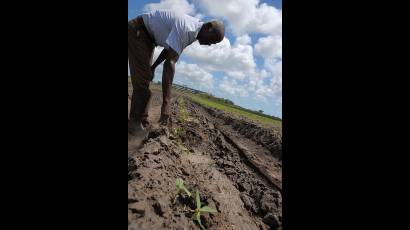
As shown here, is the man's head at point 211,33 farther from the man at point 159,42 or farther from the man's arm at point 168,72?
the man's arm at point 168,72

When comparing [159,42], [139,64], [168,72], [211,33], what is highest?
[211,33]

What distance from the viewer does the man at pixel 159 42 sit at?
10.5 feet

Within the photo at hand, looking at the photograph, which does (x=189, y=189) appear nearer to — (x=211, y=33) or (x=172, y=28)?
(x=172, y=28)

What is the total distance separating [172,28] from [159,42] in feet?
1.11

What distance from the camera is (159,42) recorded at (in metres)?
3.43

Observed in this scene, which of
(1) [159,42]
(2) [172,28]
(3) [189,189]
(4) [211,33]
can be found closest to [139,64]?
(1) [159,42]

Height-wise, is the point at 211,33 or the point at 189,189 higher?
the point at 211,33

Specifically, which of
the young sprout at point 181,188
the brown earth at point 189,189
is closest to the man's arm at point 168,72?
the brown earth at point 189,189

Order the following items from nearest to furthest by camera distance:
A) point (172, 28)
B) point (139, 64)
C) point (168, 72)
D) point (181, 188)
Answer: point (181, 188), point (172, 28), point (168, 72), point (139, 64)

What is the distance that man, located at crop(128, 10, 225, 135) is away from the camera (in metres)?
3.21
